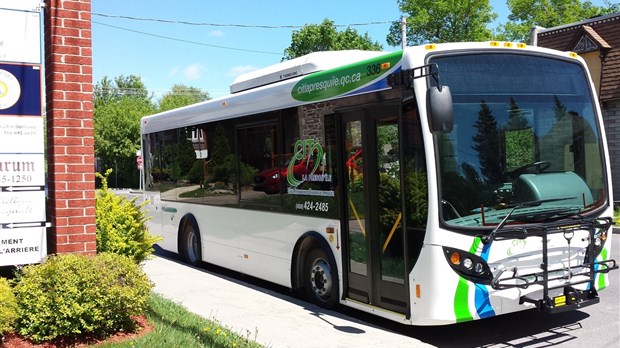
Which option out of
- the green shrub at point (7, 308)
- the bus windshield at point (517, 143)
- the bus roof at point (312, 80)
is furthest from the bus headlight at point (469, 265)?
the green shrub at point (7, 308)

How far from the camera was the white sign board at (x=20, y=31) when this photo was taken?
224 inches

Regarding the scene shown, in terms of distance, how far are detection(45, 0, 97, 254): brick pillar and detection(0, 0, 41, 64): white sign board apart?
0.10 meters

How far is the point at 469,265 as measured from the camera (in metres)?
5.45

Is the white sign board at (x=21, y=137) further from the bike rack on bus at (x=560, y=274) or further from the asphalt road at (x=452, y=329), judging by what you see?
the bike rack on bus at (x=560, y=274)

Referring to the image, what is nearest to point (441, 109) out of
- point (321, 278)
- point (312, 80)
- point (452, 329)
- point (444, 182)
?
point (444, 182)

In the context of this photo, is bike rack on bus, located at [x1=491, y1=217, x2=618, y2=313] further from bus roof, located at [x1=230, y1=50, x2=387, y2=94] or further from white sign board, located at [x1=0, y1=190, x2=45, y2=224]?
white sign board, located at [x1=0, y1=190, x2=45, y2=224]

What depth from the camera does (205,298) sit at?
8.05m

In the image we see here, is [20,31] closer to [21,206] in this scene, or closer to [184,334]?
[21,206]

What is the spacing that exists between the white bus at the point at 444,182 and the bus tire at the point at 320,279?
0.08ft

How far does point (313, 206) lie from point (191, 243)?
4.61 m

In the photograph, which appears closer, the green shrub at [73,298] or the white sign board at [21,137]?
the green shrub at [73,298]

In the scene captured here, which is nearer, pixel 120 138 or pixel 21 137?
pixel 21 137

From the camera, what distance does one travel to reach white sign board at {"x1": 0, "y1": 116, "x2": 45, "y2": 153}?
563cm

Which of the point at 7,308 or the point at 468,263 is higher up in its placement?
the point at 468,263
